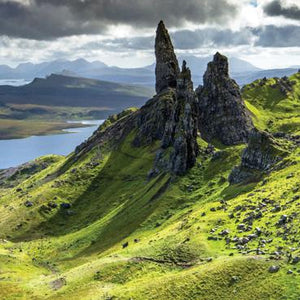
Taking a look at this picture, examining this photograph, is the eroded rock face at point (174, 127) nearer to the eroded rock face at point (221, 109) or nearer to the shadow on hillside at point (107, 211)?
the shadow on hillside at point (107, 211)

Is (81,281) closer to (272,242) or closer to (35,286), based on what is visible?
(35,286)

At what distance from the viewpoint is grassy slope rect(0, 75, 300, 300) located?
5119 centimetres

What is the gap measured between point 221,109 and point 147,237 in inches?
4229

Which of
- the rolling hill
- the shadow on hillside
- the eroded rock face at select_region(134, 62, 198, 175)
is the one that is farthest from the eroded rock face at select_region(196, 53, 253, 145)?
the shadow on hillside

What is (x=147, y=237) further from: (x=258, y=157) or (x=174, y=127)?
(x=174, y=127)

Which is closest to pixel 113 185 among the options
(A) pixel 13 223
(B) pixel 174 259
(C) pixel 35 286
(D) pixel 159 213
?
(A) pixel 13 223

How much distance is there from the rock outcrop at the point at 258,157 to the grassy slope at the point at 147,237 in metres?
4.00

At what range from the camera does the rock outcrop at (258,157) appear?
9197 cm

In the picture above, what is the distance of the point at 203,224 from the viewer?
2746 inches

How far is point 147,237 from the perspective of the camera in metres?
88.3

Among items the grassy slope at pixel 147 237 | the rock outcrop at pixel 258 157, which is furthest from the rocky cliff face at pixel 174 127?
the rock outcrop at pixel 258 157

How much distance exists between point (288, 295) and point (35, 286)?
46822 millimetres

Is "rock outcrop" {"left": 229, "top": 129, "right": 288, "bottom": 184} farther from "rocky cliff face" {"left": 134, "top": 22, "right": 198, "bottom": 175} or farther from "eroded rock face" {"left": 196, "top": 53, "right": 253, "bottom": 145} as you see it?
"eroded rock face" {"left": 196, "top": 53, "right": 253, "bottom": 145}

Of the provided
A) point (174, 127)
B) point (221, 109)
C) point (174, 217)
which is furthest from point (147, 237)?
point (221, 109)
